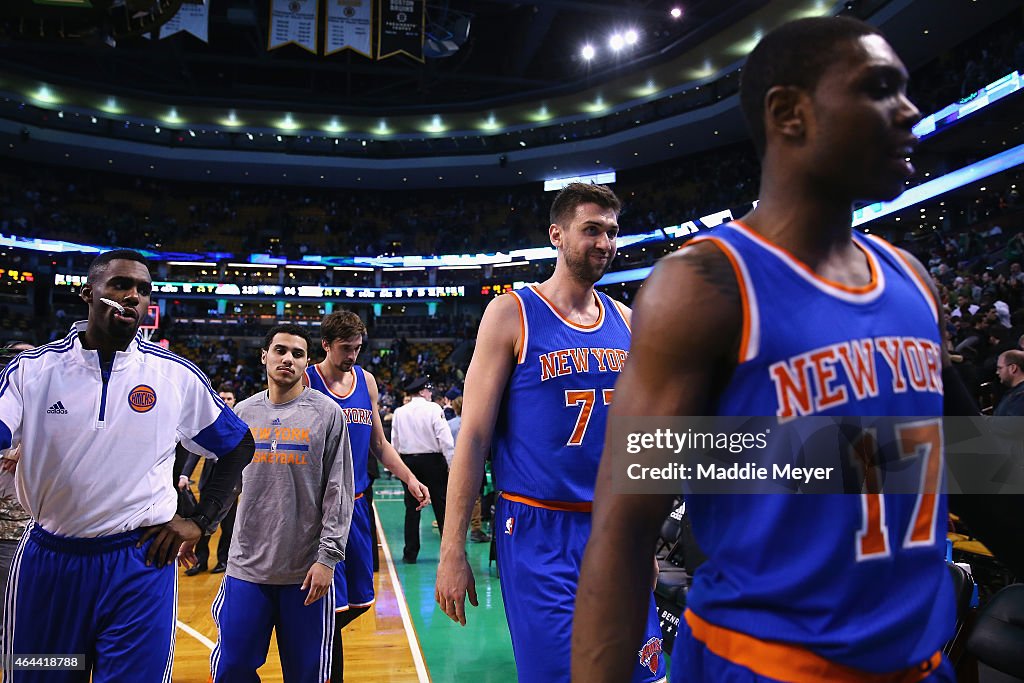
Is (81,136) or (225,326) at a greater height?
(81,136)

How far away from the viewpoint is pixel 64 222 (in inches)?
1400

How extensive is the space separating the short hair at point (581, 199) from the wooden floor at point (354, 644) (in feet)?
11.6

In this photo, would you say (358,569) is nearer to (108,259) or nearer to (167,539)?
(167,539)

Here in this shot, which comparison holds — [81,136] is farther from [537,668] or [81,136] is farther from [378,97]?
[537,668]

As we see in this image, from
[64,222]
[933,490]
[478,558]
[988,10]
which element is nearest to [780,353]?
[933,490]

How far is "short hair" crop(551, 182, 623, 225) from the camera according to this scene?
124 inches

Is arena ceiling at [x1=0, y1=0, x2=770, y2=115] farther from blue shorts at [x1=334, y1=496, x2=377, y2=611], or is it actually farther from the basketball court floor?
blue shorts at [x1=334, y1=496, x2=377, y2=611]

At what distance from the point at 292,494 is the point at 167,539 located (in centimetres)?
99

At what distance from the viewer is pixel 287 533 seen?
3.89 m

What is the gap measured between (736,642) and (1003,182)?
1994cm

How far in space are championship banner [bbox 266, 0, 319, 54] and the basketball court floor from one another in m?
12.8

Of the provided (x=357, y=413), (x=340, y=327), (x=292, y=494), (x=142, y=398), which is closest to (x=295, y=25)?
(x=340, y=327)

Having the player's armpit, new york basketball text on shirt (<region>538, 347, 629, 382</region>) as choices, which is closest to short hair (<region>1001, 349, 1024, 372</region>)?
new york basketball text on shirt (<region>538, 347, 629, 382</region>)

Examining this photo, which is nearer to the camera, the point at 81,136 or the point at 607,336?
the point at 607,336
